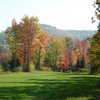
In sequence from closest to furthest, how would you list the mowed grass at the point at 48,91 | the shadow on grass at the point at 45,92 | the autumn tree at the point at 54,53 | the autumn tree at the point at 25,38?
the shadow on grass at the point at 45,92 → the mowed grass at the point at 48,91 → the autumn tree at the point at 25,38 → the autumn tree at the point at 54,53

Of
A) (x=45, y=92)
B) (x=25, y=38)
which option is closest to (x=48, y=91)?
(x=45, y=92)

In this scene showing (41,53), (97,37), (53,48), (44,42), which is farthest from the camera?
(53,48)

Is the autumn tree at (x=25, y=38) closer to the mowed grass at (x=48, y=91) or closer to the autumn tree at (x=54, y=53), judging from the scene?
the autumn tree at (x=54, y=53)

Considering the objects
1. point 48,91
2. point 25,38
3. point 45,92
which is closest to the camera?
point 45,92

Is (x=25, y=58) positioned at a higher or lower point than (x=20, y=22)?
lower

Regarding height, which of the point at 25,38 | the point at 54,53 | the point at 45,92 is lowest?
the point at 45,92

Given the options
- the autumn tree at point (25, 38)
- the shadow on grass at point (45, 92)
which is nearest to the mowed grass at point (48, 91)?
the shadow on grass at point (45, 92)

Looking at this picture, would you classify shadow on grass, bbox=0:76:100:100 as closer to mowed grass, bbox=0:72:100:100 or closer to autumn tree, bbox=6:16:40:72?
mowed grass, bbox=0:72:100:100

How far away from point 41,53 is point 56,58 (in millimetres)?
14873

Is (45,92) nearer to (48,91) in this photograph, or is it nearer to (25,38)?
(48,91)

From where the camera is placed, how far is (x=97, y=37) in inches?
1062

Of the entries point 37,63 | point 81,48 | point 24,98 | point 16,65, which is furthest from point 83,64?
point 24,98

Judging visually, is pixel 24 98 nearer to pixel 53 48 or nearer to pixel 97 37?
pixel 97 37

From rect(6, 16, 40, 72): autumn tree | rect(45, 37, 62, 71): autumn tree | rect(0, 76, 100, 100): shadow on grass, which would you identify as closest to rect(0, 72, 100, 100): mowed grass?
rect(0, 76, 100, 100): shadow on grass
